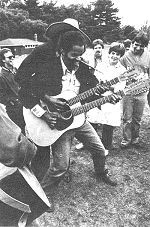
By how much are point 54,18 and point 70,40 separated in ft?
149

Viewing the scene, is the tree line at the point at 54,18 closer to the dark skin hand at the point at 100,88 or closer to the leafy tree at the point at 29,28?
the leafy tree at the point at 29,28

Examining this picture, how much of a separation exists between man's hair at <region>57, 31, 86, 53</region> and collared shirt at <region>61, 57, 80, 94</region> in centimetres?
22

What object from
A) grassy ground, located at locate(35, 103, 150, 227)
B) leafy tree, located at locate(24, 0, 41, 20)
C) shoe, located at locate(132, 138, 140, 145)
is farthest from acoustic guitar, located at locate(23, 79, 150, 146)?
leafy tree, located at locate(24, 0, 41, 20)

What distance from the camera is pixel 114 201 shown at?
12.1ft

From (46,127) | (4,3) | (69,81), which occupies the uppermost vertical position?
(4,3)

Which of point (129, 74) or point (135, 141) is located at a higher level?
point (129, 74)

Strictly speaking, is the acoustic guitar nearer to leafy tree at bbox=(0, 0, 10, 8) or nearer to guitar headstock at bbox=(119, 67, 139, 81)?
guitar headstock at bbox=(119, 67, 139, 81)

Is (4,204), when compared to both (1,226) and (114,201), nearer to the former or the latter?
(1,226)

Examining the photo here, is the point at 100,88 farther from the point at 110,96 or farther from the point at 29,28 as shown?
the point at 29,28

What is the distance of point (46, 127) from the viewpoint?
3.40 meters

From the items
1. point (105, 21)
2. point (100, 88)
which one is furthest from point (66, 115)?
point (105, 21)

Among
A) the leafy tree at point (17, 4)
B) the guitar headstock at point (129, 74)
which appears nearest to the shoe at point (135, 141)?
the guitar headstock at point (129, 74)

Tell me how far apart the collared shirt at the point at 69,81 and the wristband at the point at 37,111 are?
1.25 ft

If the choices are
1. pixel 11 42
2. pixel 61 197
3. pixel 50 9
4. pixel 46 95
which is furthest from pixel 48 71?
pixel 50 9
